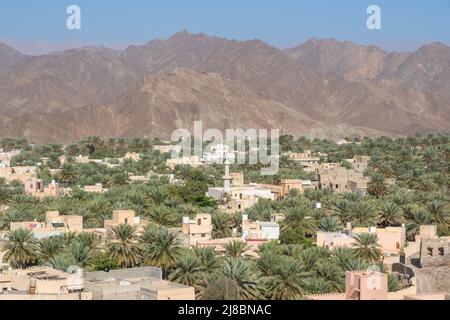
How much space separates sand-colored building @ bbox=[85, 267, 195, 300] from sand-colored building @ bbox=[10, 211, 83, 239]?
662 cm

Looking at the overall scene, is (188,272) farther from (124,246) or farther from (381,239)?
(381,239)

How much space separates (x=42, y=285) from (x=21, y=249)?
617cm

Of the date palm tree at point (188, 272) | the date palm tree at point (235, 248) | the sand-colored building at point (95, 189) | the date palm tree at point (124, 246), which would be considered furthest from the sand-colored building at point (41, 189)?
the date palm tree at point (188, 272)

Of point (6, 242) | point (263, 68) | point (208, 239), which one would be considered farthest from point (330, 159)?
point (263, 68)

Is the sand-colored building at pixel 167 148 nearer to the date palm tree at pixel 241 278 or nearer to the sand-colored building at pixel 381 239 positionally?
the sand-colored building at pixel 381 239

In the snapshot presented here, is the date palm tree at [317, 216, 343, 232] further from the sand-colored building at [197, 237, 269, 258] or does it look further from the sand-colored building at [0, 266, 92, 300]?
the sand-colored building at [0, 266, 92, 300]

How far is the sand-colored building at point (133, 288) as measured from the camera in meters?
20.8

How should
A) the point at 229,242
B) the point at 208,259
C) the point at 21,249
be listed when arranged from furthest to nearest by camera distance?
the point at 229,242
the point at 21,249
the point at 208,259

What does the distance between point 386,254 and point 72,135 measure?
92959mm

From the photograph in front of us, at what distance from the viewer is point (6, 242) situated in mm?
28062

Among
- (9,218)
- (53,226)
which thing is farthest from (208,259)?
(9,218)

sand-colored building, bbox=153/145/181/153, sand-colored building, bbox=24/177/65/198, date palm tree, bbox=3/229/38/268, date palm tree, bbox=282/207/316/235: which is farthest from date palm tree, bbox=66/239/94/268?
sand-colored building, bbox=153/145/181/153

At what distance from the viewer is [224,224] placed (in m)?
33.4

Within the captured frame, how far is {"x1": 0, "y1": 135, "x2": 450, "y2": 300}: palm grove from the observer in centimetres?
2353
